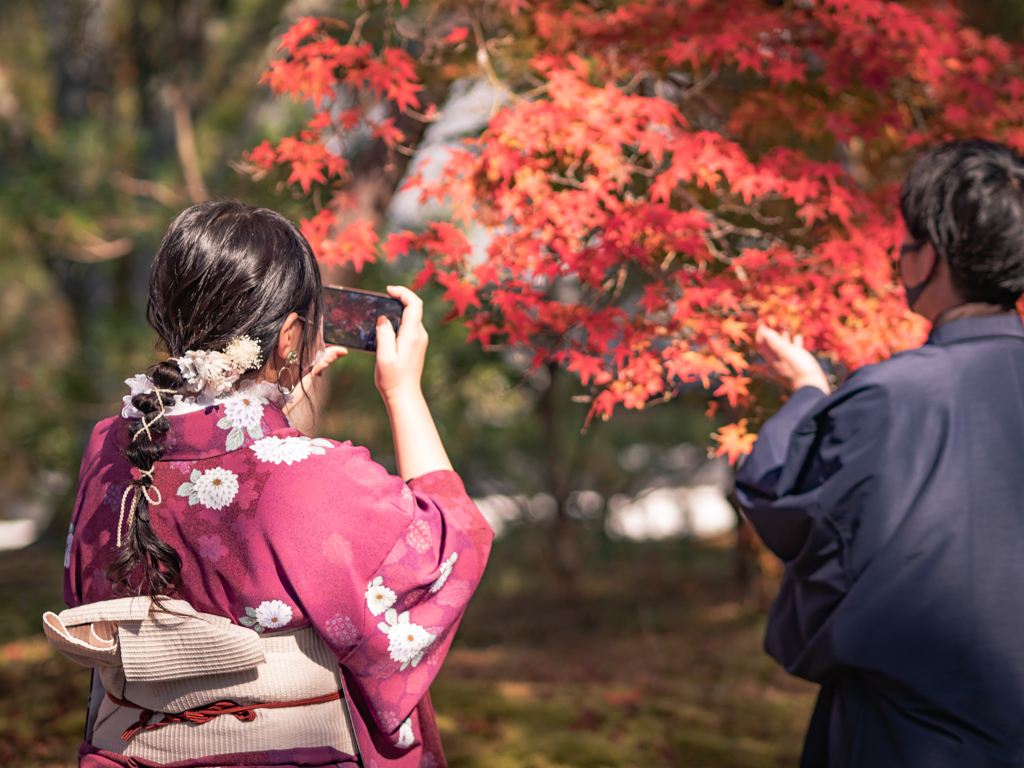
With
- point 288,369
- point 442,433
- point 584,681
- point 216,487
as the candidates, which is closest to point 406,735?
point 216,487

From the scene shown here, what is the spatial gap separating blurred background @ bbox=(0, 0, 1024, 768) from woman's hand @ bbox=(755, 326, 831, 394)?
1183mm

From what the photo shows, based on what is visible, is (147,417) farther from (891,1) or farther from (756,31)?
(891,1)

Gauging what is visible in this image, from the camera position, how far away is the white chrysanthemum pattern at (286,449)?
140 centimetres

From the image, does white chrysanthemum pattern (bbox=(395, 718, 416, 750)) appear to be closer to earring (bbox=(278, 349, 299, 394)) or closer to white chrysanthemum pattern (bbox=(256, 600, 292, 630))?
white chrysanthemum pattern (bbox=(256, 600, 292, 630))

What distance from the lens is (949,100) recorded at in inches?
126

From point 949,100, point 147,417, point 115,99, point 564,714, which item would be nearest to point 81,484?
point 147,417

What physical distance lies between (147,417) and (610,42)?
248cm

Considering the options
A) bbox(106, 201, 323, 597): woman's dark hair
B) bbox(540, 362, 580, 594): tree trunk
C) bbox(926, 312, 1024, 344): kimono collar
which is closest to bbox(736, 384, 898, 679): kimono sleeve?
bbox(926, 312, 1024, 344): kimono collar

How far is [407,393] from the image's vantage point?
5.24 feet

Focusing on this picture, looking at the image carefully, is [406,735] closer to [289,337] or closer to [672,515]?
[289,337]

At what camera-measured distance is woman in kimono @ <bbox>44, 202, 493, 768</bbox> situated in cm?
136

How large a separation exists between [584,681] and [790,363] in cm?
387

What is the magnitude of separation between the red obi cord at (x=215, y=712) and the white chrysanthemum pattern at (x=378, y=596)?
20cm

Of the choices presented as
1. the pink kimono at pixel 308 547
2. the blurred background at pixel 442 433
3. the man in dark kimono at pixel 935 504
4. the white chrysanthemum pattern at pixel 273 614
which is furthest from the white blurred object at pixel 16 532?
the man in dark kimono at pixel 935 504
